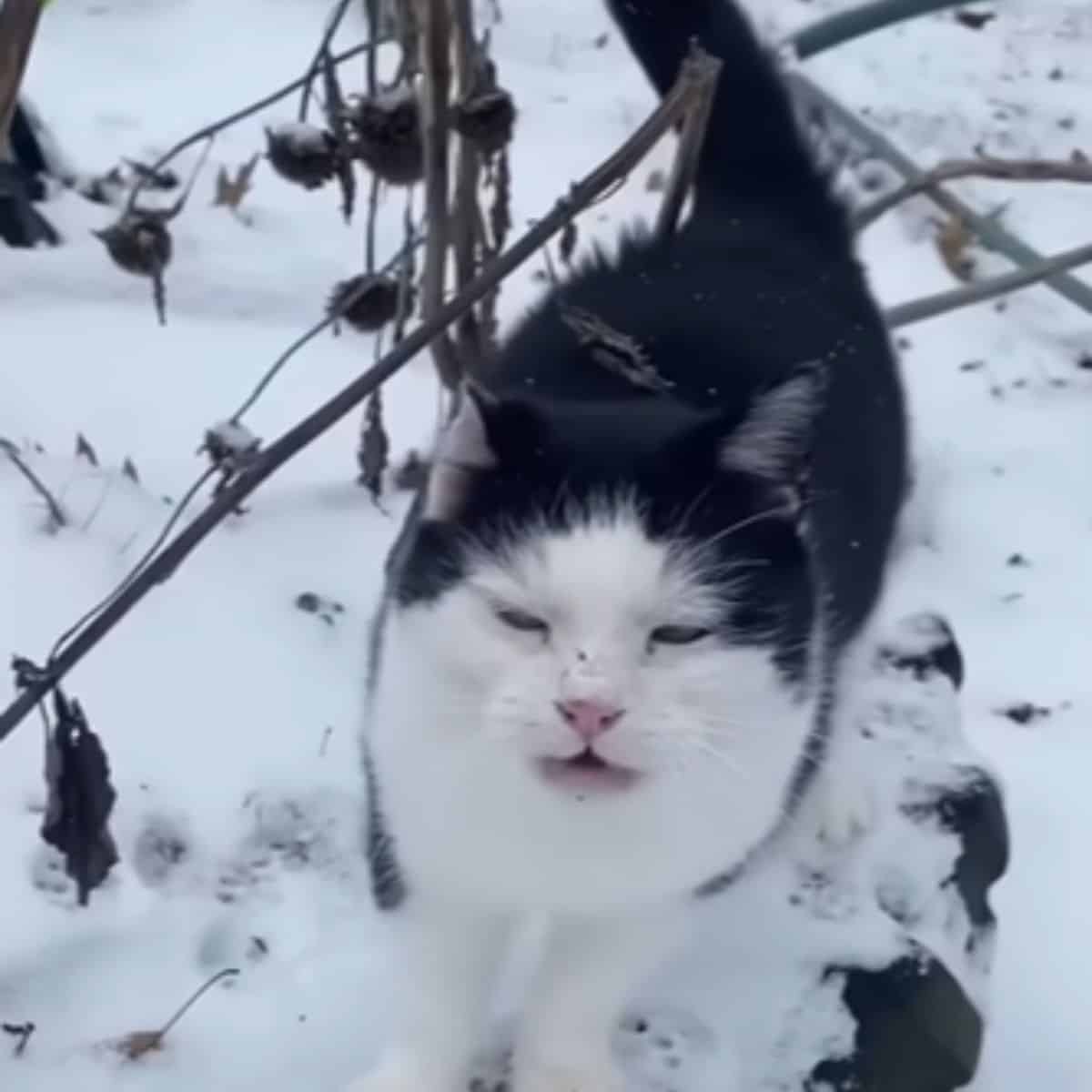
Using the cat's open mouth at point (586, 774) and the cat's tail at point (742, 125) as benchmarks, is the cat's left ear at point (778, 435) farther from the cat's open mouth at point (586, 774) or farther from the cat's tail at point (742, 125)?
the cat's tail at point (742, 125)

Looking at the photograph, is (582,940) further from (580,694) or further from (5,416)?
(5,416)

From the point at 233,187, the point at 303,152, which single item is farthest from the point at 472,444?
the point at 233,187

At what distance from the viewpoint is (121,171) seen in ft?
10.00

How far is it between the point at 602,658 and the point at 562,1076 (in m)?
0.51

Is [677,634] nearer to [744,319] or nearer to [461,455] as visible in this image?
[461,455]

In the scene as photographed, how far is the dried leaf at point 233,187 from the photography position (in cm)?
305

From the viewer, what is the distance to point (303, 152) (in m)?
1.82

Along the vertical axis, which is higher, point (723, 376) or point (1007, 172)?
point (1007, 172)

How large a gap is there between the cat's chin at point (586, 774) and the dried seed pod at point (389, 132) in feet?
2.18

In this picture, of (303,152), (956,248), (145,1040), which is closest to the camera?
(145,1040)

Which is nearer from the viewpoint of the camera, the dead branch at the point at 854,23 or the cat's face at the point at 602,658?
the cat's face at the point at 602,658

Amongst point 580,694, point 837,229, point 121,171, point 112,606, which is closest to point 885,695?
point 837,229

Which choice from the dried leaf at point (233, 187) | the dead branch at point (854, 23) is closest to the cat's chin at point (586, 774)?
the dead branch at point (854, 23)

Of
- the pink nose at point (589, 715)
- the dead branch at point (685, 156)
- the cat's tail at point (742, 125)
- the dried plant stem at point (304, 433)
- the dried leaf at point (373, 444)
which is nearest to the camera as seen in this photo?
the dried plant stem at point (304, 433)
